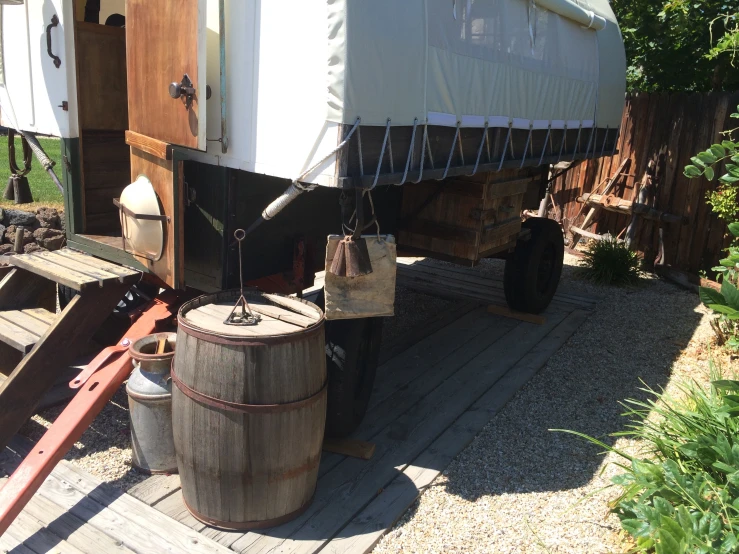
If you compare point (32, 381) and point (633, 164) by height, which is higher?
point (633, 164)

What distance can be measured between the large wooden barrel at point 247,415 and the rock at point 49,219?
4884 mm

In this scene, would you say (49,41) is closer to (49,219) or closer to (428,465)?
(428,465)

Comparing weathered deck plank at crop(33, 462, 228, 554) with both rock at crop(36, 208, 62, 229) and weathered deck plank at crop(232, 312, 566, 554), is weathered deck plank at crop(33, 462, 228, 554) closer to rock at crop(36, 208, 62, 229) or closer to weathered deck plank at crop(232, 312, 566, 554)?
weathered deck plank at crop(232, 312, 566, 554)

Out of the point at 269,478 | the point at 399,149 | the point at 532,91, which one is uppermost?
the point at 532,91

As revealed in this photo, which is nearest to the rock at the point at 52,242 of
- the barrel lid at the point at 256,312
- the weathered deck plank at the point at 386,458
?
the barrel lid at the point at 256,312

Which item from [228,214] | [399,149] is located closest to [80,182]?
[228,214]

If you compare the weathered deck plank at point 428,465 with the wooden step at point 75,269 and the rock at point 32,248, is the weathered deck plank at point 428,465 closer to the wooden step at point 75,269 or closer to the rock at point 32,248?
the wooden step at point 75,269

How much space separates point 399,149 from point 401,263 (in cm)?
469

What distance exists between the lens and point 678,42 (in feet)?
27.1

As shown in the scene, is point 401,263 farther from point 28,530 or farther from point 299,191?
point 28,530

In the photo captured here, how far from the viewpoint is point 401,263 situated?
818 centimetres

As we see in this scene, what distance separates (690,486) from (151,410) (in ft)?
8.50

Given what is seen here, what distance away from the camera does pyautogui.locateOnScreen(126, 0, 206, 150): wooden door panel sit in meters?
3.17

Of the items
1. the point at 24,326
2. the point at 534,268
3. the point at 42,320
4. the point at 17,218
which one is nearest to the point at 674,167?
the point at 534,268
